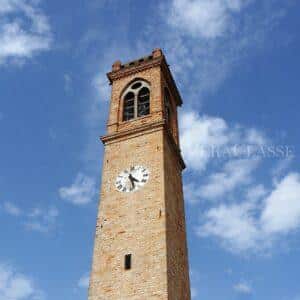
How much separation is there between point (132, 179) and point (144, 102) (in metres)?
7.10

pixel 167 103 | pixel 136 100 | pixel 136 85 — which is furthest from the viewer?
pixel 167 103

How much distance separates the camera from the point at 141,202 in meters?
22.9

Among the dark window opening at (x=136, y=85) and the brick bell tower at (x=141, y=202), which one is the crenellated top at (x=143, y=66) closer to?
the brick bell tower at (x=141, y=202)

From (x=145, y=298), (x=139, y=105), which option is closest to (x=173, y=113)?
(x=139, y=105)

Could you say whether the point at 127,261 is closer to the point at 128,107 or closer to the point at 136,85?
the point at 128,107

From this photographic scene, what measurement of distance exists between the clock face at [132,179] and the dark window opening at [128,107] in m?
5.18

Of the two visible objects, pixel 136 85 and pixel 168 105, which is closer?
pixel 136 85

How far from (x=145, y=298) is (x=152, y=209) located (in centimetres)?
448

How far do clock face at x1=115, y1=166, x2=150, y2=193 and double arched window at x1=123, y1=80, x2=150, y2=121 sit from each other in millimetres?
4900

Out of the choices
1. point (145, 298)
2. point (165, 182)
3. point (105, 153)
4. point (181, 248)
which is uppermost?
point (105, 153)

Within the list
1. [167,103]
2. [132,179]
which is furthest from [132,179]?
[167,103]

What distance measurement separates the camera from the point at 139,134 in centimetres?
2634

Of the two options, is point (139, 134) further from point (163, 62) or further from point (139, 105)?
point (163, 62)

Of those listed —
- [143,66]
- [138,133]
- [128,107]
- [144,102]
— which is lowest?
[138,133]
